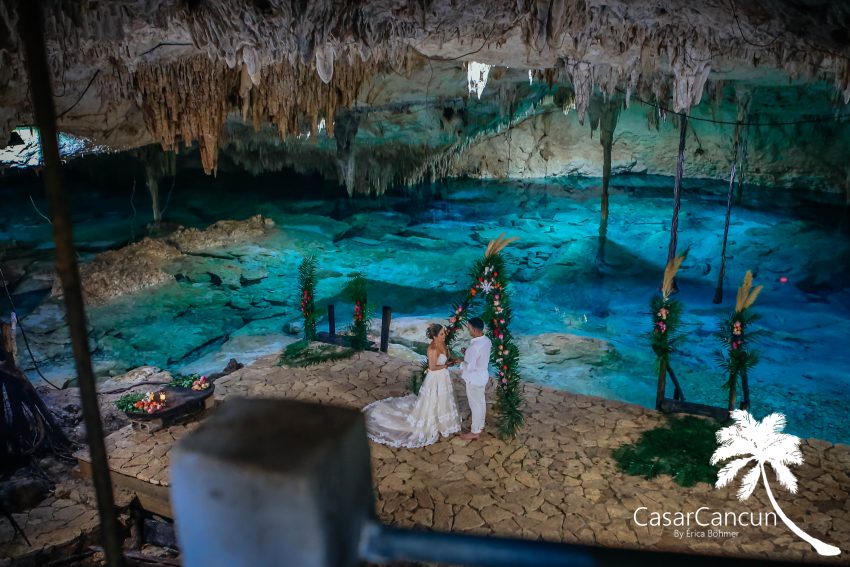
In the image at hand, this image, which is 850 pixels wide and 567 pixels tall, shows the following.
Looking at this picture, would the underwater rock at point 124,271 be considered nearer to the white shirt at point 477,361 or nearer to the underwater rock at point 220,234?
the underwater rock at point 220,234

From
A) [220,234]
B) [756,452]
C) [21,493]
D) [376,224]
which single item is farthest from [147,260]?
[756,452]

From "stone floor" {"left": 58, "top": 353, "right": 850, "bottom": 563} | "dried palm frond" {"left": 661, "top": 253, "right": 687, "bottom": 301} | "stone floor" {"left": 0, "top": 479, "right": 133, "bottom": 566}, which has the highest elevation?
"dried palm frond" {"left": 661, "top": 253, "right": 687, "bottom": 301}

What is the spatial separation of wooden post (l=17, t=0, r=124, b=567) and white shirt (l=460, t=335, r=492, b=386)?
17.6 feet

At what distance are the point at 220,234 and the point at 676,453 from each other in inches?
640

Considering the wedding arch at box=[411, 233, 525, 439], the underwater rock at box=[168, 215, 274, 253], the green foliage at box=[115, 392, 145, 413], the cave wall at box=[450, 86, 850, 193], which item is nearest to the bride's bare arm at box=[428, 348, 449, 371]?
the wedding arch at box=[411, 233, 525, 439]

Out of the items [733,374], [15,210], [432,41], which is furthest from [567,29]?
[15,210]

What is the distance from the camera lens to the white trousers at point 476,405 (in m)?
7.09

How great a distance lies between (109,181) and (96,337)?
49.1ft

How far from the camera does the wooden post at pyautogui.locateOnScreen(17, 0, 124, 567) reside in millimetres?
1558

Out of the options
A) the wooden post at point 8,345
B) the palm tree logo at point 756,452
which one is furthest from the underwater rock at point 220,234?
the palm tree logo at point 756,452

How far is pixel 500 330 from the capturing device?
764 cm

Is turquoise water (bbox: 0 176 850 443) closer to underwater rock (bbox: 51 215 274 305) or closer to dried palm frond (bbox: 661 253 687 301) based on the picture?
underwater rock (bbox: 51 215 274 305)

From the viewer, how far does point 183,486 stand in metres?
1.22

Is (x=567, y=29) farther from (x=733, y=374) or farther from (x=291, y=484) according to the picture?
(x=291, y=484)
